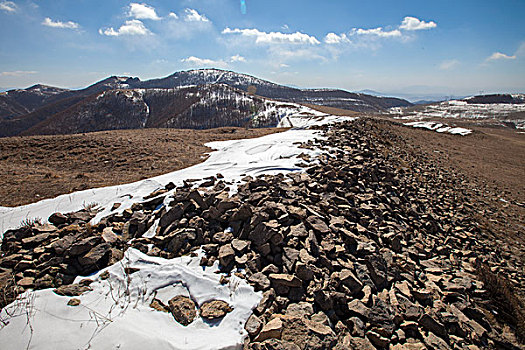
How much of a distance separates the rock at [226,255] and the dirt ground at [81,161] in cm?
743

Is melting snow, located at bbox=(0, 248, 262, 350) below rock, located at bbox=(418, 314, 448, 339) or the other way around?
the other way around

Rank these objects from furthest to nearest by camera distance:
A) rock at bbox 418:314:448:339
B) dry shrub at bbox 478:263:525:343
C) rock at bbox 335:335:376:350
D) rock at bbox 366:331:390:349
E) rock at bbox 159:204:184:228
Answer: rock at bbox 159:204:184:228
dry shrub at bbox 478:263:525:343
rock at bbox 418:314:448:339
rock at bbox 366:331:390:349
rock at bbox 335:335:376:350

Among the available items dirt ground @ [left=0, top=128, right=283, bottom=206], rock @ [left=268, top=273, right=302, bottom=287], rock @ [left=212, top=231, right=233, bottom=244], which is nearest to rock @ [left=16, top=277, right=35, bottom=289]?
rock @ [left=212, top=231, right=233, bottom=244]

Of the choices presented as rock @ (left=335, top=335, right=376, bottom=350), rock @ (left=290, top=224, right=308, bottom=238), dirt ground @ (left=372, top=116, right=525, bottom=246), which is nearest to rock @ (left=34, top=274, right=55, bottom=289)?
rock @ (left=290, top=224, right=308, bottom=238)

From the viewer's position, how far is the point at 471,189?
11164 millimetres

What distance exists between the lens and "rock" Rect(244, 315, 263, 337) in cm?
277

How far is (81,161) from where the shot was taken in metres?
13.2

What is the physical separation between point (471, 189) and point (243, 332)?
13471mm

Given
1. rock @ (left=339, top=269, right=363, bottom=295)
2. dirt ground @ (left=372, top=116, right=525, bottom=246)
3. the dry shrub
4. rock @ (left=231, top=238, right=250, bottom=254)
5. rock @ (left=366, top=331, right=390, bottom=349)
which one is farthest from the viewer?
dirt ground @ (left=372, top=116, right=525, bottom=246)

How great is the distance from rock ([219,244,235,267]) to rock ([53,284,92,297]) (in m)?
1.89

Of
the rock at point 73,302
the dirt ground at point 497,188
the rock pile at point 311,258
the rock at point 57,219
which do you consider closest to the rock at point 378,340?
the rock pile at point 311,258

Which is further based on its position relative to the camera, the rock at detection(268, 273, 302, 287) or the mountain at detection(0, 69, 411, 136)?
the mountain at detection(0, 69, 411, 136)

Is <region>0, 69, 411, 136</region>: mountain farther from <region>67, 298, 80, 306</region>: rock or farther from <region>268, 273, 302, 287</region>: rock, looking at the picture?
<region>67, 298, 80, 306</region>: rock

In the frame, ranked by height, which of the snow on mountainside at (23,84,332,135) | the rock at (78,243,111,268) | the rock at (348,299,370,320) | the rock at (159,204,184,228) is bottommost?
the rock at (348,299,370,320)
